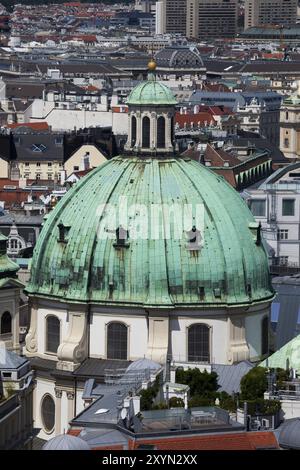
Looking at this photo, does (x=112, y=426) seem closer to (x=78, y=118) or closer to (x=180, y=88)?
(x=78, y=118)

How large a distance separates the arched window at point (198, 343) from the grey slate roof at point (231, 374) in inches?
25.5

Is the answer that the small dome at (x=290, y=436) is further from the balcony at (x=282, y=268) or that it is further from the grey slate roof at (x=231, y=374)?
the balcony at (x=282, y=268)

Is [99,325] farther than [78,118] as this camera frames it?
No

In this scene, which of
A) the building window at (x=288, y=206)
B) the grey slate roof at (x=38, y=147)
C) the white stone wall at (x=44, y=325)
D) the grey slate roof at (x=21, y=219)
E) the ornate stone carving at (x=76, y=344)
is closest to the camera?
the ornate stone carving at (x=76, y=344)

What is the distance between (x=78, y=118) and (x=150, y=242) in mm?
88458

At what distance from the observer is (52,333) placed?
65.2 m

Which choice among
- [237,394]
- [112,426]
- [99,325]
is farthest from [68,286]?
[112,426]

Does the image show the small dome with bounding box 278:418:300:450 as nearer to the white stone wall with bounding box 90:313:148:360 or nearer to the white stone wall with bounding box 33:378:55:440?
the white stone wall with bounding box 90:313:148:360

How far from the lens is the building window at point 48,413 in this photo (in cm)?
6378

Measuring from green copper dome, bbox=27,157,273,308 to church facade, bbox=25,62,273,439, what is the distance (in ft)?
0.08

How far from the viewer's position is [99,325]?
64062 millimetres

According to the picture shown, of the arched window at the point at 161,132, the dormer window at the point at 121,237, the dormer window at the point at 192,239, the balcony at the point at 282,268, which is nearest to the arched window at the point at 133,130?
the arched window at the point at 161,132

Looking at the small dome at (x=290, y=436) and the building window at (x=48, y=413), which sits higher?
the small dome at (x=290, y=436)

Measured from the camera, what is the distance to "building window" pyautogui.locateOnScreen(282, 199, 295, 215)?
90.9 metres
